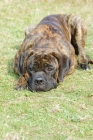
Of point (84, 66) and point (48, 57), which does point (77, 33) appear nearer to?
point (84, 66)

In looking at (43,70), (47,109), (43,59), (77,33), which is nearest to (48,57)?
(43,59)

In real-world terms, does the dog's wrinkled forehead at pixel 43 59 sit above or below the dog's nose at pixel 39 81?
above

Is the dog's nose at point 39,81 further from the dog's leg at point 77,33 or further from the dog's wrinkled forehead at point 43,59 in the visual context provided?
the dog's leg at point 77,33

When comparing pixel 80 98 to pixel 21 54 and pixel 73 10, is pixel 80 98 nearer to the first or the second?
pixel 21 54

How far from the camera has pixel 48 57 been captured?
6.29m

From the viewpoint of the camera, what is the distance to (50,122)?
5008mm

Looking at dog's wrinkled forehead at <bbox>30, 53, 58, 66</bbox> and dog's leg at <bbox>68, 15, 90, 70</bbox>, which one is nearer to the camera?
dog's wrinkled forehead at <bbox>30, 53, 58, 66</bbox>

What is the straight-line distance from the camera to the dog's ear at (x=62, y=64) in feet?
21.1

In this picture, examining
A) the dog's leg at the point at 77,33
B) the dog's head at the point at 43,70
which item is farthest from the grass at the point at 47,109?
the dog's leg at the point at 77,33

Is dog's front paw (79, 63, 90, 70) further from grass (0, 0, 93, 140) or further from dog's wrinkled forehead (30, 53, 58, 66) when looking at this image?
dog's wrinkled forehead (30, 53, 58, 66)

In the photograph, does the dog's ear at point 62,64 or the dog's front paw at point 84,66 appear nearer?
the dog's ear at point 62,64

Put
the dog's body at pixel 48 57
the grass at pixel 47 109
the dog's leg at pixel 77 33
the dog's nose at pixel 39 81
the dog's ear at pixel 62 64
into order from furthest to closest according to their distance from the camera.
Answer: the dog's leg at pixel 77 33 < the dog's ear at pixel 62 64 < the dog's body at pixel 48 57 < the dog's nose at pixel 39 81 < the grass at pixel 47 109

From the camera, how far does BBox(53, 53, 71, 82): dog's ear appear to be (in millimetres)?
6445

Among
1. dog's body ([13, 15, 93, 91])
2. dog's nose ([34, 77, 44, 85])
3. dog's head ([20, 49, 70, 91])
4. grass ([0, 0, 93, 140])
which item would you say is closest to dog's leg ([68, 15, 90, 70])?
dog's body ([13, 15, 93, 91])
